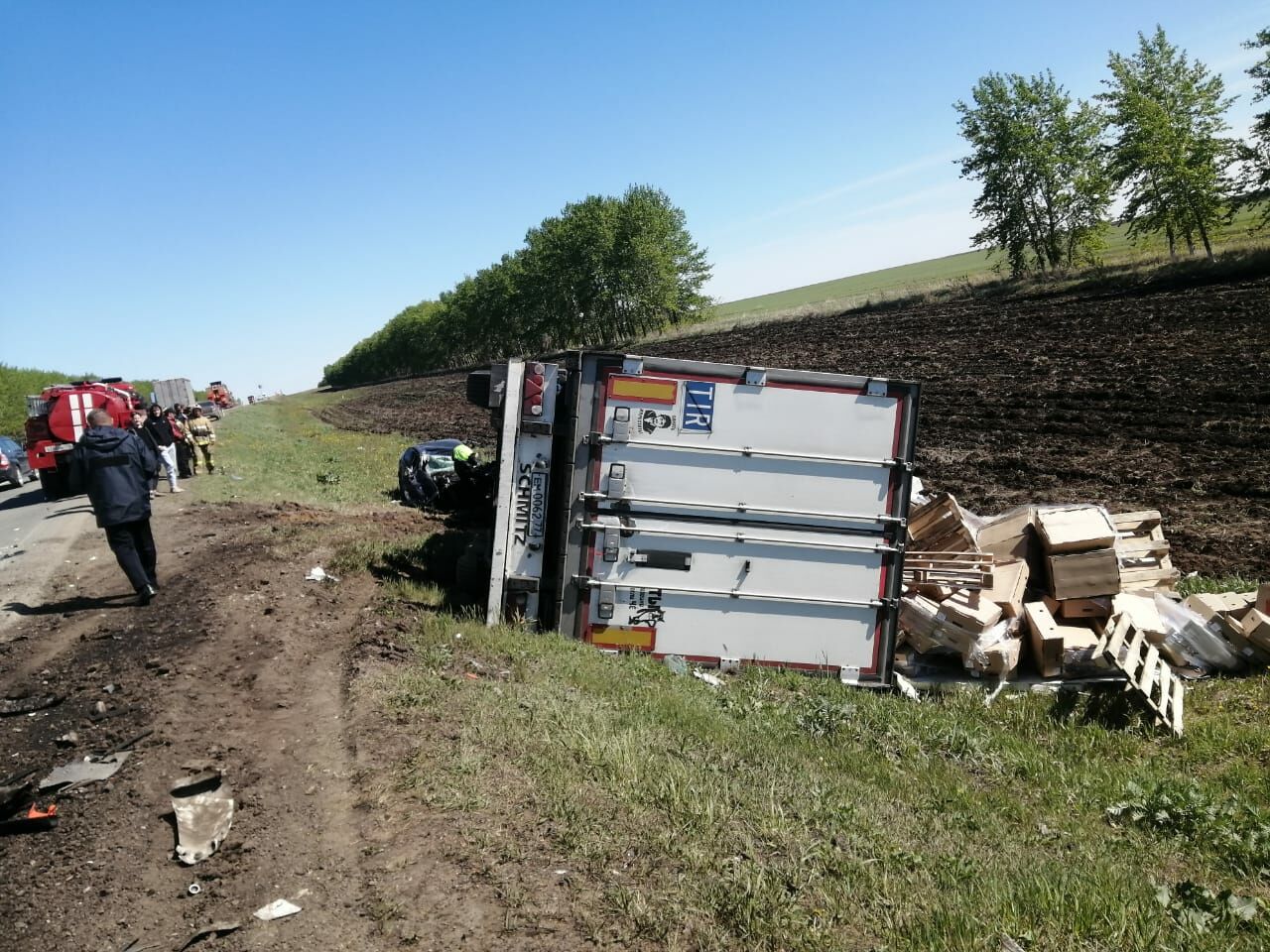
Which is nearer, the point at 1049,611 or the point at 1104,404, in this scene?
the point at 1049,611

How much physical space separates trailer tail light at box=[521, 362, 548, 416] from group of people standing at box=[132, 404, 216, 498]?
32.2 ft

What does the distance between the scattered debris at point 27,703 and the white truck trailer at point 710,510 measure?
129 inches

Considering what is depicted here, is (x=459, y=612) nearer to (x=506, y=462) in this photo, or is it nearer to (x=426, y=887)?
(x=506, y=462)

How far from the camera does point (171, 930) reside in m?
3.42

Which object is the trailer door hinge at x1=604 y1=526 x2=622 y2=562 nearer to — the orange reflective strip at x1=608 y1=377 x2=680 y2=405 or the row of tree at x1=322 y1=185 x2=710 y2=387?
the orange reflective strip at x1=608 y1=377 x2=680 y2=405

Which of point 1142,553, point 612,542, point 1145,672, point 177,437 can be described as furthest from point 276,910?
point 177,437

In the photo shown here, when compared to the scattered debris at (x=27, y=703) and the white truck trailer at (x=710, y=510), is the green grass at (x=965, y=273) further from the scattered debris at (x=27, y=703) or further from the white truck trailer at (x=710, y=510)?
the scattered debris at (x=27, y=703)

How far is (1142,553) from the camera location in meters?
8.91

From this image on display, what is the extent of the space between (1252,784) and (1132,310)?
26.1 m

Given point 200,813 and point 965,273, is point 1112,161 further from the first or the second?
point 200,813

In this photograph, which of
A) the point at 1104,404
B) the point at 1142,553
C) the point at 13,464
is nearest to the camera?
the point at 1142,553

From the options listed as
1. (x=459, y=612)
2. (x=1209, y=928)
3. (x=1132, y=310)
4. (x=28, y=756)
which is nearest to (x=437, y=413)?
(x=1132, y=310)

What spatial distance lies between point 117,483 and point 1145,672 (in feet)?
30.6

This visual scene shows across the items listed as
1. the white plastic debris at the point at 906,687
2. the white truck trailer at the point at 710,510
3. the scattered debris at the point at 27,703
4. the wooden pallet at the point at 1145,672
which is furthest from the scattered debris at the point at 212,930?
the wooden pallet at the point at 1145,672
